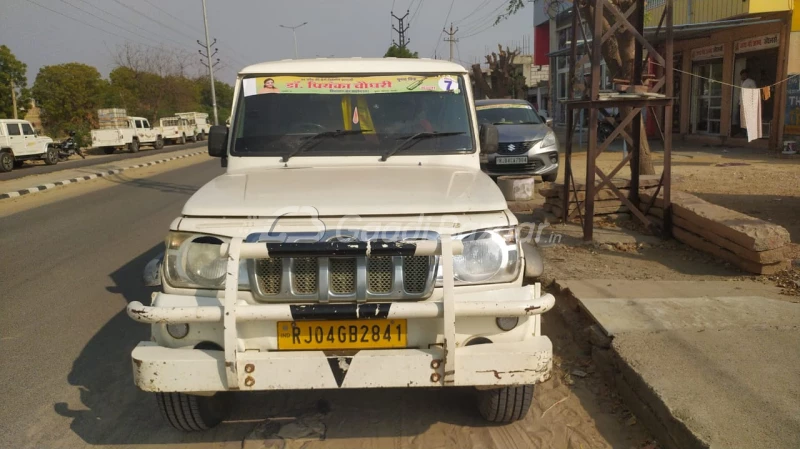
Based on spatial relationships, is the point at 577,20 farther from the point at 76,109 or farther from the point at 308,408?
the point at 76,109

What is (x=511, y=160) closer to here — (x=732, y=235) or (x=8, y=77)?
(x=732, y=235)

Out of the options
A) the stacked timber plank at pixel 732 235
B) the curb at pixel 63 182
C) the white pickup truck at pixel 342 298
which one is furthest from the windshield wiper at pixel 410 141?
the curb at pixel 63 182

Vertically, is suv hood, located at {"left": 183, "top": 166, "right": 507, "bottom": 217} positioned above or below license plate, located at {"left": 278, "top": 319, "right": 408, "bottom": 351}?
above

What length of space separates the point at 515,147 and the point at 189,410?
9622 mm

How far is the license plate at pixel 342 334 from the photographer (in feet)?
8.95

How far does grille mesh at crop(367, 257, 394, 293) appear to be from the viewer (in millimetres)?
2799

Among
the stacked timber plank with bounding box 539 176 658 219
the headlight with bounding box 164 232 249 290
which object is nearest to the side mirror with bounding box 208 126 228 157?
the headlight with bounding box 164 232 249 290

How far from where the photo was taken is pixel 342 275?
278 centimetres

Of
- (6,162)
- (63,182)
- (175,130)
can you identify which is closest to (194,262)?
(63,182)

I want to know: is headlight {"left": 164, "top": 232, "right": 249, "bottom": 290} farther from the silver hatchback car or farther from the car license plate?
the car license plate

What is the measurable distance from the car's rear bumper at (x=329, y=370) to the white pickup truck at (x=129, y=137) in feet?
98.6

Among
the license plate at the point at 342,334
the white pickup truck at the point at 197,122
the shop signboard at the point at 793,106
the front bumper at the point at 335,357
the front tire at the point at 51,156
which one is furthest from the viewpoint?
the white pickup truck at the point at 197,122

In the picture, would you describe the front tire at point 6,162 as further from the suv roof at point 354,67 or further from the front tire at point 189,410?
the front tire at point 189,410

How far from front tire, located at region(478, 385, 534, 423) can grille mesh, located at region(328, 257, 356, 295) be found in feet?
3.07
